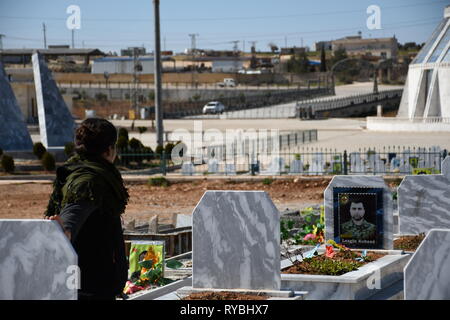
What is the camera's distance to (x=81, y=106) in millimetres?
78750

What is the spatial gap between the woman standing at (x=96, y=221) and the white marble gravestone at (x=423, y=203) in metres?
8.14

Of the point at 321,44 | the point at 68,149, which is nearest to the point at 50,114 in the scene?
the point at 68,149

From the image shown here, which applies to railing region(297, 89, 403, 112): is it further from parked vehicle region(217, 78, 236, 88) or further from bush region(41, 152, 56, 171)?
bush region(41, 152, 56, 171)

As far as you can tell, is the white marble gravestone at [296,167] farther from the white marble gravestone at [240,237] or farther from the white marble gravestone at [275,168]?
the white marble gravestone at [240,237]

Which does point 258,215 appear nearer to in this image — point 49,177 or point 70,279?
point 70,279

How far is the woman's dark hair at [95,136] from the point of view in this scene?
594cm

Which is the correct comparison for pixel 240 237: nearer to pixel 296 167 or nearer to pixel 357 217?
pixel 357 217

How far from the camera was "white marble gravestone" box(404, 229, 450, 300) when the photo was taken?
7.26 meters

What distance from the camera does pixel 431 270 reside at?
23.9 ft

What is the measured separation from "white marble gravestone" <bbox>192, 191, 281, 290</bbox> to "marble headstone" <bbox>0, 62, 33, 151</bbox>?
933 inches

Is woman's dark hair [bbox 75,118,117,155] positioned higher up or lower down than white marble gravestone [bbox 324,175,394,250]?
higher up

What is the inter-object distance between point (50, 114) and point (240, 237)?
24837mm

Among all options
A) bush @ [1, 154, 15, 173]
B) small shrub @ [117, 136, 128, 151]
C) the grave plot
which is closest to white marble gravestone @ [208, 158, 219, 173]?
small shrub @ [117, 136, 128, 151]
